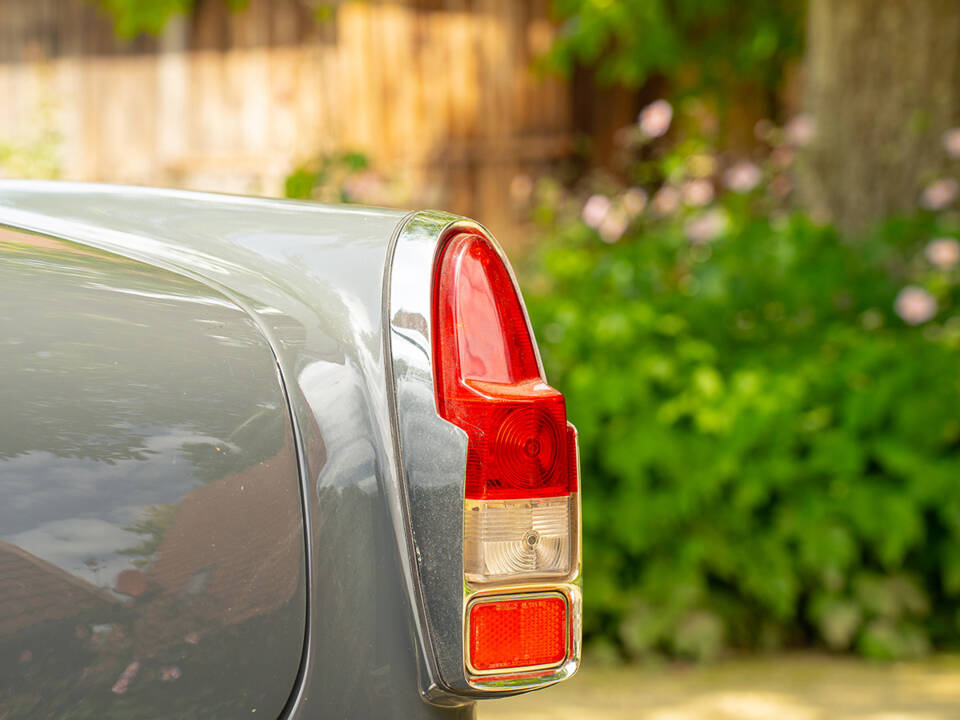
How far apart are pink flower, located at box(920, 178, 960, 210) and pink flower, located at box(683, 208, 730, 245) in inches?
31.5

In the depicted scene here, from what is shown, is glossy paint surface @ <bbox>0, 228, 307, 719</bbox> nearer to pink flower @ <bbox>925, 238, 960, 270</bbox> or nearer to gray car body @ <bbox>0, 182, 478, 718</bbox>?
gray car body @ <bbox>0, 182, 478, 718</bbox>

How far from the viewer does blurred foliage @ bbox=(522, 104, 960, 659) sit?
3.59 metres

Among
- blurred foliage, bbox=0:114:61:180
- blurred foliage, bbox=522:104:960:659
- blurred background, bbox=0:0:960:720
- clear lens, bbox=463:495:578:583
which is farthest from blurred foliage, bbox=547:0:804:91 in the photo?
clear lens, bbox=463:495:578:583

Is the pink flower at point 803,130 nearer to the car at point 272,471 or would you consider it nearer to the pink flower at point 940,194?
the pink flower at point 940,194

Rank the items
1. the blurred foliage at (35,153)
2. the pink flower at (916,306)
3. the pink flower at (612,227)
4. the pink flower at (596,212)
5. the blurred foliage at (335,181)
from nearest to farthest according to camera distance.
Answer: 1. the pink flower at (916,306)
2. the blurred foliage at (335,181)
3. the pink flower at (596,212)
4. the pink flower at (612,227)
5. the blurred foliage at (35,153)

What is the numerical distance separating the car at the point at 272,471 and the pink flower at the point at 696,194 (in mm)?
3722

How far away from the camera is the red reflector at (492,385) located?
1300 mm

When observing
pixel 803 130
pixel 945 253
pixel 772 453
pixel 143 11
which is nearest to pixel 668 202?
pixel 803 130

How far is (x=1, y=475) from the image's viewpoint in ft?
3.63

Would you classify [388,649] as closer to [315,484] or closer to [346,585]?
[346,585]

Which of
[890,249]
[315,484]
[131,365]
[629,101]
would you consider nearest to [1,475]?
[131,365]

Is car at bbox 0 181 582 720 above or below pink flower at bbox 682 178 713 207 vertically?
below

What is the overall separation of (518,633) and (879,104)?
433cm

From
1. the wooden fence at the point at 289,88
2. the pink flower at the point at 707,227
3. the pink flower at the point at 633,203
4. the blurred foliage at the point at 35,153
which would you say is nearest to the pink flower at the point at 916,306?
the pink flower at the point at 707,227
